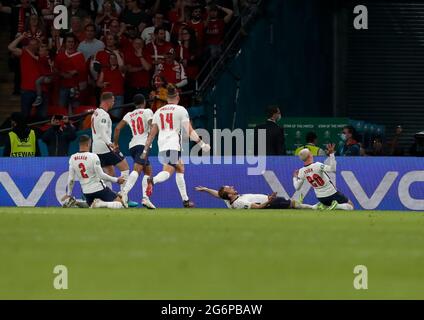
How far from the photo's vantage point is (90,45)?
1029 inches

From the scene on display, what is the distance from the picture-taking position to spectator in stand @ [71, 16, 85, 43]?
26.3 metres

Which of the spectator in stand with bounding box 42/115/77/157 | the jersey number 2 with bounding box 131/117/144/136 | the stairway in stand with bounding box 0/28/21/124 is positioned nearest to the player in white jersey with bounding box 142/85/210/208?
the jersey number 2 with bounding box 131/117/144/136

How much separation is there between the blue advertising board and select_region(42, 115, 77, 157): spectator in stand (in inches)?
49.0

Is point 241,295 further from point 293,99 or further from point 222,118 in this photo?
point 293,99

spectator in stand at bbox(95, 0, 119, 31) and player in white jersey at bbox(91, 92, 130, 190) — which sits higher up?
spectator in stand at bbox(95, 0, 119, 31)

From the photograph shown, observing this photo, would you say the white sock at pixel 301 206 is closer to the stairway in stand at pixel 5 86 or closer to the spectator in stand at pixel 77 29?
the spectator in stand at pixel 77 29

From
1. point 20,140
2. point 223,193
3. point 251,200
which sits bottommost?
point 251,200

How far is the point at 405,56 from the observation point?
32.2 m

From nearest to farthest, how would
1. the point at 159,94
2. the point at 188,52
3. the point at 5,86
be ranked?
the point at 159,94
the point at 188,52
the point at 5,86

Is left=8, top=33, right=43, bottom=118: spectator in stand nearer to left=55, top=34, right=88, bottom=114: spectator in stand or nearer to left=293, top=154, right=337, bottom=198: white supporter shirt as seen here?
left=55, top=34, right=88, bottom=114: spectator in stand

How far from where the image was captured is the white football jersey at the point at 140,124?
70.2 feet

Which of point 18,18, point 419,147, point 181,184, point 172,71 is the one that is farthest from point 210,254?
point 18,18

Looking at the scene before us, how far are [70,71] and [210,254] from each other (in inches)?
465

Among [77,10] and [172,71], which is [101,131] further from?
[77,10]
